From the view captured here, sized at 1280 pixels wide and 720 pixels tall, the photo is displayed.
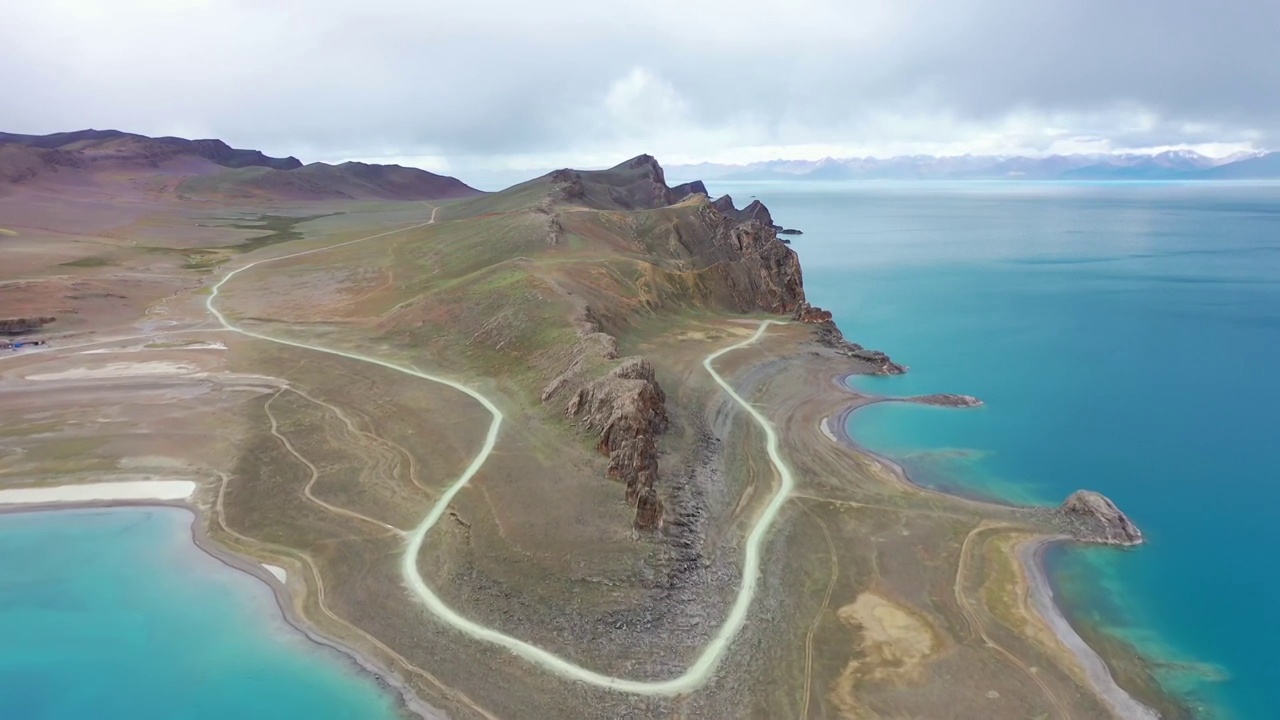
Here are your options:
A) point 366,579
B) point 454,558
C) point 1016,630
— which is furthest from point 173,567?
point 1016,630

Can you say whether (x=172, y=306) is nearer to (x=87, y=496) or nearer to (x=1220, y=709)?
(x=87, y=496)

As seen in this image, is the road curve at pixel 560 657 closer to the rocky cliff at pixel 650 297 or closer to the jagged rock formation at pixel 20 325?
the rocky cliff at pixel 650 297

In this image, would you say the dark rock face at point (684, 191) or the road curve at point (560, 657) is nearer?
the road curve at point (560, 657)

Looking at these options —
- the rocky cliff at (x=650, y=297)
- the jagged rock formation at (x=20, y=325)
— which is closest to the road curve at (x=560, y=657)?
the rocky cliff at (x=650, y=297)

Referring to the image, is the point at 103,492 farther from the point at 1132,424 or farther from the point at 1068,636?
the point at 1132,424

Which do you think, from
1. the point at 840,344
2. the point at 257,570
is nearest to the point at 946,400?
the point at 840,344

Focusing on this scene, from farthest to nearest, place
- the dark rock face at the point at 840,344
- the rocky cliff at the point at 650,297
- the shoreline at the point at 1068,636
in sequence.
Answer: the dark rock face at the point at 840,344
the rocky cliff at the point at 650,297
the shoreline at the point at 1068,636
